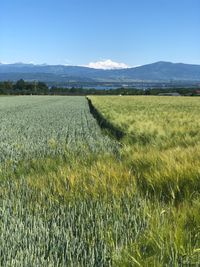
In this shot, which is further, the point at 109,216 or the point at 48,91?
the point at 48,91

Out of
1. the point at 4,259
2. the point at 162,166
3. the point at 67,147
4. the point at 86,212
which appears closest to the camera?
the point at 4,259

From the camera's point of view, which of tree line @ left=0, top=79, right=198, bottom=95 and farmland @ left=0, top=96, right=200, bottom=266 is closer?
farmland @ left=0, top=96, right=200, bottom=266

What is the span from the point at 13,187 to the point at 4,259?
108 inches

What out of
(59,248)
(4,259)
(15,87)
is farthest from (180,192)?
(15,87)

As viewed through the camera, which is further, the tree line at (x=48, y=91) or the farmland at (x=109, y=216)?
the tree line at (x=48, y=91)

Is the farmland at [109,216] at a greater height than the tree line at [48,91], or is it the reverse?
the farmland at [109,216]

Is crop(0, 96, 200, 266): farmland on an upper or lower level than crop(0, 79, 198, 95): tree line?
upper

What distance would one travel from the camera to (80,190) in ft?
16.0

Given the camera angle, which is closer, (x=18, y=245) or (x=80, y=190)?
(x=18, y=245)

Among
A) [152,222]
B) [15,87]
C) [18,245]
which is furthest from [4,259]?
[15,87]

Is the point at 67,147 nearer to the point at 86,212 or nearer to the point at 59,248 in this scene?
the point at 86,212

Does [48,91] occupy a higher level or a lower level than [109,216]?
lower

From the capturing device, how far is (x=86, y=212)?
13.6ft

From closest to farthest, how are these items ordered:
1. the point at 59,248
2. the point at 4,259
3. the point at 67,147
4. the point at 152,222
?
the point at 4,259, the point at 59,248, the point at 152,222, the point at 67,147
